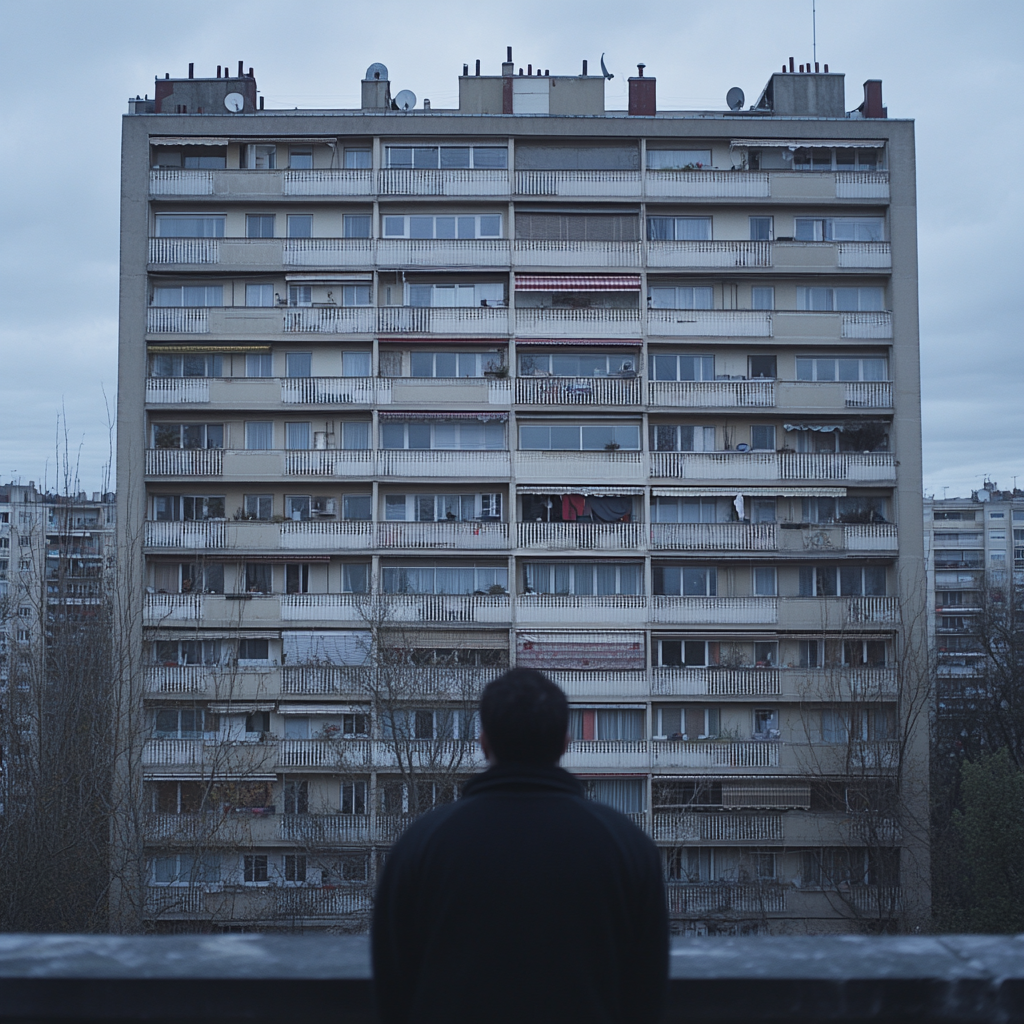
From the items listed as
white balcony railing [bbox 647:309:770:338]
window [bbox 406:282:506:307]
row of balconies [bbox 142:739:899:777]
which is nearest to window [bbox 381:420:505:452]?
window [bbox 406:282:506:307]

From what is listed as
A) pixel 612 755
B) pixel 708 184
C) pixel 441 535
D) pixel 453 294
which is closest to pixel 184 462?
pixel 441 535

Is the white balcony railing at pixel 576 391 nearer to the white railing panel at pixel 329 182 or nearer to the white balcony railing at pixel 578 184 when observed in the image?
the white balcony railing at pixel 578 184

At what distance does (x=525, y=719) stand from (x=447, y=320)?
28.6 m

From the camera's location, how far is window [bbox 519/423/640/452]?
1182 inches

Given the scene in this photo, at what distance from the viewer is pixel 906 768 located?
1115 inches

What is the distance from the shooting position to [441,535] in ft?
→ 95.7

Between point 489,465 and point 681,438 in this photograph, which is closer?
point 489,465

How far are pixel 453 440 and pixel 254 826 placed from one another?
41.5 ft

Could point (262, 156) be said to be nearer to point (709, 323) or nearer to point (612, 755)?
point (709, 323)

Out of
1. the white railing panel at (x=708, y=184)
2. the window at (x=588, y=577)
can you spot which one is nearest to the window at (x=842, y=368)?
the white railing panel at (x=708, y=184)

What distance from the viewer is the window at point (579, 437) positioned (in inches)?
1182

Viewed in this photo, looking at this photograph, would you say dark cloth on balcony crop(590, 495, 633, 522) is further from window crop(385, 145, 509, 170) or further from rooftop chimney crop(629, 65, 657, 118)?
rooftop chimney crop(629, 65, 657, 118)

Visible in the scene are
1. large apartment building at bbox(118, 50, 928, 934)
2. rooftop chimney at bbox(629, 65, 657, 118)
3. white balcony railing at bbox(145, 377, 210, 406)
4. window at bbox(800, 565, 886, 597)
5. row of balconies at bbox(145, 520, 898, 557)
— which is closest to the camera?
large apartment building at bbox(118, 50, 928, 934)

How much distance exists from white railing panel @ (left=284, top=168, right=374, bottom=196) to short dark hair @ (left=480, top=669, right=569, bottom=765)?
98.0 feet
